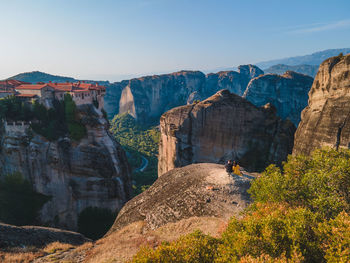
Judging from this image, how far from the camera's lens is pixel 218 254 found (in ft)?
29.9

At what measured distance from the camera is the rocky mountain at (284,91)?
118250 millimetres

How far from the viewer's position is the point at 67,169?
4578 cm

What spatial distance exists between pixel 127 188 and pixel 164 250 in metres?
43.0

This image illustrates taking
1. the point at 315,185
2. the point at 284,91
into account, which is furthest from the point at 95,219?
the point at 284,91

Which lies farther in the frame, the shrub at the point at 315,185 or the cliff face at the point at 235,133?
the cliff face at the point at 235,133

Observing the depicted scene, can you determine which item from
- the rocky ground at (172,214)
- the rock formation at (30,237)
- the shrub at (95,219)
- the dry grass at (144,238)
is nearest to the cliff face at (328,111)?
the rocky ground at (172,214)

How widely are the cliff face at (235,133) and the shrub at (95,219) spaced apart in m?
21.4

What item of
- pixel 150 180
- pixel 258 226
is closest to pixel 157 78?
pixel 150 180

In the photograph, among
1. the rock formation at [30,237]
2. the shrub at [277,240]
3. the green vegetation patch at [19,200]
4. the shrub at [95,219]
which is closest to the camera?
the shrub at [277,240]

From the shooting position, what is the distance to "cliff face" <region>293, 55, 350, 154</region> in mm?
24283

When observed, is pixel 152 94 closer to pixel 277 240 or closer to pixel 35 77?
pixel 35 77

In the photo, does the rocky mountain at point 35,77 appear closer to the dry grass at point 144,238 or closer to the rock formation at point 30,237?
the rock formation at point 30,237

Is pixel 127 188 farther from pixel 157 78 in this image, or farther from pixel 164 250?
pixel 157 78

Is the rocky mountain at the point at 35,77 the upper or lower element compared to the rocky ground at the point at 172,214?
upper
